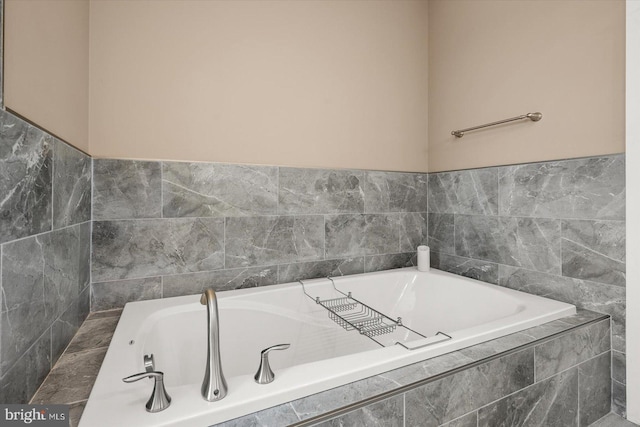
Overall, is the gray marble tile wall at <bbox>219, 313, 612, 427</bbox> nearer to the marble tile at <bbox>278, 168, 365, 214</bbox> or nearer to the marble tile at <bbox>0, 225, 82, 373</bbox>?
the marble tile at <bbox>0, 225, 82, 373</bbox>

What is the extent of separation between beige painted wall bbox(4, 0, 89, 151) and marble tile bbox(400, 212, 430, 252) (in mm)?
1943

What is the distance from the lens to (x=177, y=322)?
4.65 ft

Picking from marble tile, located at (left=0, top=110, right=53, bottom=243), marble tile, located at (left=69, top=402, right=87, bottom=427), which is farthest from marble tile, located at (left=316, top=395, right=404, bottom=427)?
marble tile, located at (left=0, top=110, right=53, bottom=243)

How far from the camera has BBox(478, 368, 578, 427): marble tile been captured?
986 millimetres

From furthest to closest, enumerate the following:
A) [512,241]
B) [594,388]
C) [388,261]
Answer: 1. [388,261]
2. [512,241]
3. [594,388]

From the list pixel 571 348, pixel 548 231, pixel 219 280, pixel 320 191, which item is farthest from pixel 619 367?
pixel 219 280

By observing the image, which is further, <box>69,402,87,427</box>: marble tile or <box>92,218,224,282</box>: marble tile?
<box>92,218,224,282</box>: marble tile

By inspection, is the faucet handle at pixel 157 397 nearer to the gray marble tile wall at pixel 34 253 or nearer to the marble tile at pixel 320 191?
the gray marble tile wall at pixel 34 253

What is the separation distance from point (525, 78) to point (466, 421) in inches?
69.2

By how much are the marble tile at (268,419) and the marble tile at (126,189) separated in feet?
3.81

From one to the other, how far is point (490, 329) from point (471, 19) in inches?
77.6

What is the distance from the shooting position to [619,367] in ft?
4.42

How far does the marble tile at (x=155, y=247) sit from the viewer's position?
147 cm

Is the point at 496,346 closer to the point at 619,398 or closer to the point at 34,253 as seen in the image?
the point at 619,398
